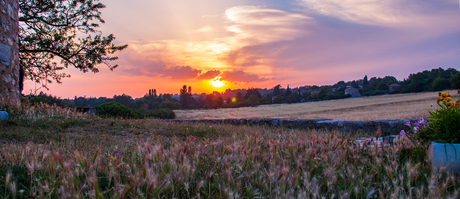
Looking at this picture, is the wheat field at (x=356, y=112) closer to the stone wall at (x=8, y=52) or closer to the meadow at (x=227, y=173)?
the meadow at (x=227, y=173)

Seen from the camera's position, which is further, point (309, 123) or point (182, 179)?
point (309, 123)

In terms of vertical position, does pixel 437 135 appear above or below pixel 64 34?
below

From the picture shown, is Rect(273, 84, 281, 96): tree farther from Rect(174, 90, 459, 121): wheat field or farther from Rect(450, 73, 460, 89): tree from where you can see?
Rect(174, 90, 459, 121): wheat field

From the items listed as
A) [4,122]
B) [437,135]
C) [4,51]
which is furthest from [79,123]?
[437,135]

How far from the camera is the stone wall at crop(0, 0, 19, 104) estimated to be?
7.39 m

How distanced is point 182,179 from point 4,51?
28.7ft

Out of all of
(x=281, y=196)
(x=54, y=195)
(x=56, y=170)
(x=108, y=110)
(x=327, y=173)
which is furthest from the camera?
(x=108, y=110)

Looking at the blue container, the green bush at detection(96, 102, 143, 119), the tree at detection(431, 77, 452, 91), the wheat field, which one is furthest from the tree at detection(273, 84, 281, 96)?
the blue container

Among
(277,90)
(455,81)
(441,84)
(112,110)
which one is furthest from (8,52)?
(277,90)

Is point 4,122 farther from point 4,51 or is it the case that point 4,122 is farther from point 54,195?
point 54,195

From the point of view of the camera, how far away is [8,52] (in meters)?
7.60

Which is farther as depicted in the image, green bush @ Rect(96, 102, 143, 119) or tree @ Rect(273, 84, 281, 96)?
tree @ Rect(273, 84, 281, 96)

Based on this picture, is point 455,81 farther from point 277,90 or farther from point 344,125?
point 344,125

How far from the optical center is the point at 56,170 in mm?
2213
